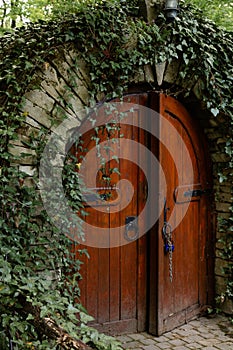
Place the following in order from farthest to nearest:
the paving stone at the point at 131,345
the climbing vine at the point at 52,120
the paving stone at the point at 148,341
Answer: the paving stone at the point at 148,341, the paving stone at the point at 131,345, the climbing vine at the point at 52,120

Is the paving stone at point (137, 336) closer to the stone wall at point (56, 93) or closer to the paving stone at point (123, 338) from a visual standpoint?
the paving stone at point (123, 338)

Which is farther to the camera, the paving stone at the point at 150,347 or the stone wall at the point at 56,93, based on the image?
the paving stone at the point at 150,347

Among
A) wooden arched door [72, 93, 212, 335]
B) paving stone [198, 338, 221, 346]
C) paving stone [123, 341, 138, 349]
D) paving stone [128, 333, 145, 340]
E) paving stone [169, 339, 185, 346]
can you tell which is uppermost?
wooden arched door [72, 93, 212, 335]

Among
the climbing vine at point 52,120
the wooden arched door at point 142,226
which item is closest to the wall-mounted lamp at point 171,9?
the climbing vine at point 52,120

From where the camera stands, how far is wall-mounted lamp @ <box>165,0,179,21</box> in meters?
3.73

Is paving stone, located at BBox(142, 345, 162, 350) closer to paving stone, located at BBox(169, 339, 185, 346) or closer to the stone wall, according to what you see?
paving stone, located at BBox(169, 339, 185, 346)

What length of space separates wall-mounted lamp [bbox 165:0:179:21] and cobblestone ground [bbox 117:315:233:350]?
2819mm

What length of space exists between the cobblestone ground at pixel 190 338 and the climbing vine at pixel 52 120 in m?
0.69

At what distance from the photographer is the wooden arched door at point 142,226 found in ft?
12.4

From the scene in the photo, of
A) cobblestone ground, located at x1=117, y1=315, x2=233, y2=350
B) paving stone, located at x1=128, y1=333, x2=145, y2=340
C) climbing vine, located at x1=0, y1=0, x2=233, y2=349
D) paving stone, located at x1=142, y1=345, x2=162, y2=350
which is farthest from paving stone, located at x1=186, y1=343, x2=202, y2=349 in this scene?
climbing vine, located at x1=0, y1=0, x2=233, y2=349

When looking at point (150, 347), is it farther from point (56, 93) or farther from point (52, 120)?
point (56, 93)

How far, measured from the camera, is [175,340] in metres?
3.88

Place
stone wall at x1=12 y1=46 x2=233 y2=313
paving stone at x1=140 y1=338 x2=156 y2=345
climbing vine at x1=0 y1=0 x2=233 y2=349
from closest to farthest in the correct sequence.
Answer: climbing vine at x1=0 y1=0 x2=233 y2=349 → stone wall at x1=12 y1=46 x2=233 y2=313 → paving stone at x1=140 y1=338 x2=156 y2=345

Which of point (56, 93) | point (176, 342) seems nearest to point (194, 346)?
point (176, 342)
